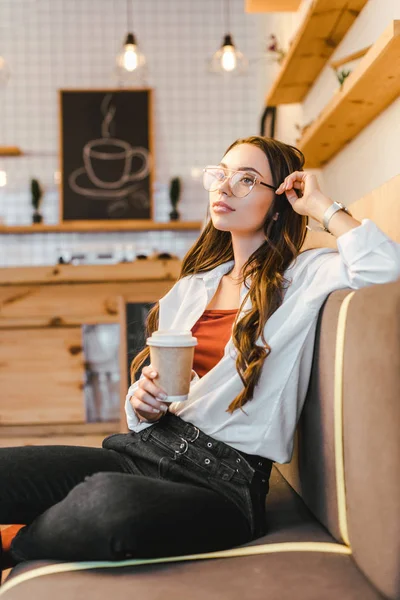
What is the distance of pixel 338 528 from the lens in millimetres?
1176

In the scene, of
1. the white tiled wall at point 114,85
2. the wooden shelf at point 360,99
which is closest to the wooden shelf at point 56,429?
the white tiled wall at point 114,85

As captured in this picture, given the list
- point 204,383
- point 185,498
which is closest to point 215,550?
point 185,498

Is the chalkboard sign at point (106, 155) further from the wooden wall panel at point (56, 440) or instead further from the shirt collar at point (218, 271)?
the shirt collar at point (218, 271)

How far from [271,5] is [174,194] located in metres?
2.13

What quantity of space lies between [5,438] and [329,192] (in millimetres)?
2253

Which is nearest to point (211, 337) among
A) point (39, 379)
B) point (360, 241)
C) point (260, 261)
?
point (260, 261)

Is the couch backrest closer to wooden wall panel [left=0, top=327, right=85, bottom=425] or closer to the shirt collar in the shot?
the shirt collar

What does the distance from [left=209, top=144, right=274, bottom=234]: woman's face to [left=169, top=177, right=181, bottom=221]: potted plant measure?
3533 mm

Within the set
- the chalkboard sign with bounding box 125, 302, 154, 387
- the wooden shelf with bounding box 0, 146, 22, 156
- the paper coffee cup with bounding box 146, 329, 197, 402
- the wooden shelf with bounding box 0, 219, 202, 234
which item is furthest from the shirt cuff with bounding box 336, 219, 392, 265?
the wooden shelf with bounding box 0, 146, 22, 156

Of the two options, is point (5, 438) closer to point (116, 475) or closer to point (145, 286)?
point (145, 286)

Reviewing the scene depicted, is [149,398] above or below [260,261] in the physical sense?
below

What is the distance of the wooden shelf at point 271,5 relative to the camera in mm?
3162

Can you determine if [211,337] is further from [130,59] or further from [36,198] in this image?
[36,198]

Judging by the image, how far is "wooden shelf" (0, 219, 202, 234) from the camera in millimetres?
5156
